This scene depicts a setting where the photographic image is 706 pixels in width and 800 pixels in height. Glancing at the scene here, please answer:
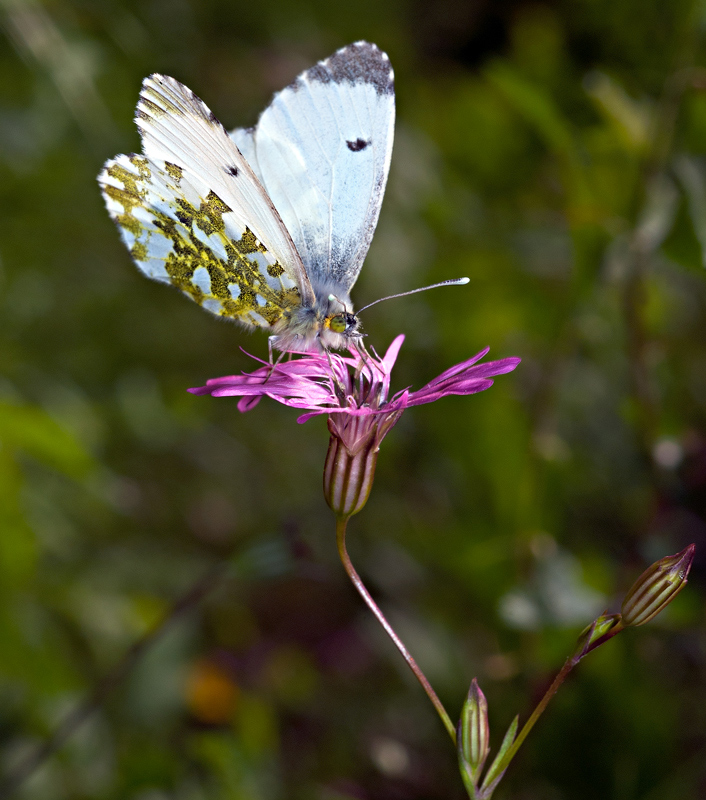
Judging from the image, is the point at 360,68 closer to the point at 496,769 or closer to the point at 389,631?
the point at 389,631

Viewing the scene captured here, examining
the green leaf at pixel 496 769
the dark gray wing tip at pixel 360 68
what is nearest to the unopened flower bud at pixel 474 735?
the green leaf at pixel 496 769

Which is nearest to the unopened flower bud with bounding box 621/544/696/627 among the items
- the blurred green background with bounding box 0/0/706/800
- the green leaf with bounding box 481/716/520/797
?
the green leaf with bounding box 481/716/520/797

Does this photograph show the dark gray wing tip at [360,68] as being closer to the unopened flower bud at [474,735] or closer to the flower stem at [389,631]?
the flower stem at [389,631]

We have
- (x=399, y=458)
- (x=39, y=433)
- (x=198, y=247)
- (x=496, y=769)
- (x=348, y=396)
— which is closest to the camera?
(x=496, y=769)

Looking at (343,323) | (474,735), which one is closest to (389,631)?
(474,735)

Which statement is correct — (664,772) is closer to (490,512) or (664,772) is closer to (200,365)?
(490,512)

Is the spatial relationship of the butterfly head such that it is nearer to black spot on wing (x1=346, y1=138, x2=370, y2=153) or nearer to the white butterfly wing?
the white butterfly wing
